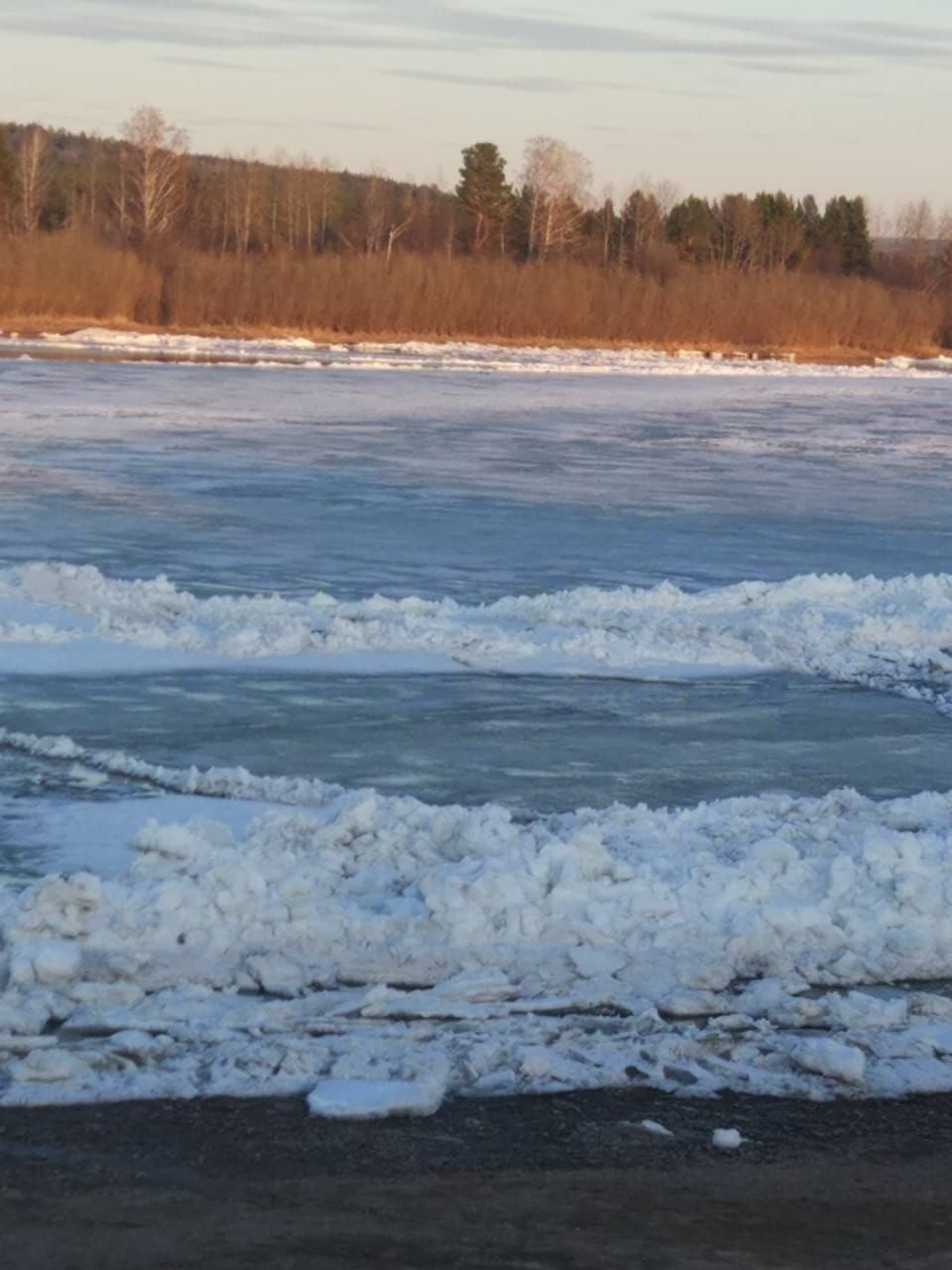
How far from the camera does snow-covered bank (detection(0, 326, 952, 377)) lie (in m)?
39.7

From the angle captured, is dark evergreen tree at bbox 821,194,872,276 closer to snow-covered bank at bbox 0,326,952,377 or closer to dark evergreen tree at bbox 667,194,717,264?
dark evergreen tree at bbox 667,194,717,264

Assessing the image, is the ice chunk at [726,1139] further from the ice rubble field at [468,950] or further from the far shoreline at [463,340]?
the far shoreline at [463,340]

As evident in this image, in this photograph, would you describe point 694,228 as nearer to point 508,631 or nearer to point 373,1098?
point 508,631

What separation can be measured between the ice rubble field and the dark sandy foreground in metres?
0.16

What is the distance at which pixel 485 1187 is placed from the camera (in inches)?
152

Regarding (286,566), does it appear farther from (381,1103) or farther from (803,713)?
(381,1103)

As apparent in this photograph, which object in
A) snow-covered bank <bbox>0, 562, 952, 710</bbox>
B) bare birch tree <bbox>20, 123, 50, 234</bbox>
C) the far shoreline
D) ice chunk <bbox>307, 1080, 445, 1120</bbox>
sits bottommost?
ice chunk <bbox>307, 1080, 445, 1120</bbox>

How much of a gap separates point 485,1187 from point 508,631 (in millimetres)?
6476

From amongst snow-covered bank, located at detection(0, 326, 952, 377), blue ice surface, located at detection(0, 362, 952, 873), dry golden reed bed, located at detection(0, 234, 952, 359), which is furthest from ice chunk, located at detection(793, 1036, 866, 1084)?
dry golden reed bed, located at detection(0, 234, 952, 359)

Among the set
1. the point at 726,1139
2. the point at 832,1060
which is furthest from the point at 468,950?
the point at 726,1139

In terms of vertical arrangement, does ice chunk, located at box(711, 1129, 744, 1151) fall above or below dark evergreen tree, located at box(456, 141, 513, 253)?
below

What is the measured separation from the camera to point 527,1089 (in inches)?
173

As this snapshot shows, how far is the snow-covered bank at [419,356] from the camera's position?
130 feet

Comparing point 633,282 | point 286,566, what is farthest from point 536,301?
point 286,566
